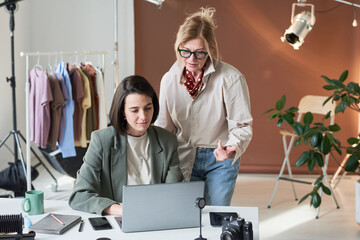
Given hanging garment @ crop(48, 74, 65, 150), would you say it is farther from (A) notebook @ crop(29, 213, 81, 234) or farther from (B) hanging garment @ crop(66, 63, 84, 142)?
(A) notebook @ crop(29, 213, 81, 234)

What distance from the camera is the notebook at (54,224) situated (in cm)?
196

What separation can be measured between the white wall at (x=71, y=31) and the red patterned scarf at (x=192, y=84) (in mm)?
3484

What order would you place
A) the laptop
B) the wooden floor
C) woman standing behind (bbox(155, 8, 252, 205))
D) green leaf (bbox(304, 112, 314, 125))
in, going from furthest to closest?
the wooden floor, green leaf (bbox(304, 112, 314, 125)), woman standing behind (bbox(155, 8, 252, 205)), the laptop

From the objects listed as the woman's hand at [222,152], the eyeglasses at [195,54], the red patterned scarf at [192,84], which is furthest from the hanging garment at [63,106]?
the woman's hand at [222,152]

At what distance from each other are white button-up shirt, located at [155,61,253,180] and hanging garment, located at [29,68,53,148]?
1.79 meters

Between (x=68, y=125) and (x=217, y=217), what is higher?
(x=68, y=125)

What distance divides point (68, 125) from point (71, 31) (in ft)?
7.38

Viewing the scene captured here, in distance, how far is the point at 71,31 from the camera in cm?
629

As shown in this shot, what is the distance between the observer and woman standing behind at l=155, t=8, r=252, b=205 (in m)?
2.64

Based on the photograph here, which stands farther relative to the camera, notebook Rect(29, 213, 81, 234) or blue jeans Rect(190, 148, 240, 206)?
blue jeans Rect(190, 148, 240, 206)

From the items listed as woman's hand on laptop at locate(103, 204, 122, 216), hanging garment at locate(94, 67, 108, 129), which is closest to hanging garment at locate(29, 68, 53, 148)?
hanging garment at locate(94, 67, 108, 129)

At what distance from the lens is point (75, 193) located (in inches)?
89.4

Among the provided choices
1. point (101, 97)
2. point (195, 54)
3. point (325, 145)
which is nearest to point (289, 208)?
point (325, 145)

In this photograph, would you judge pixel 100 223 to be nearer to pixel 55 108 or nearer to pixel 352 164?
pixel 352 164
